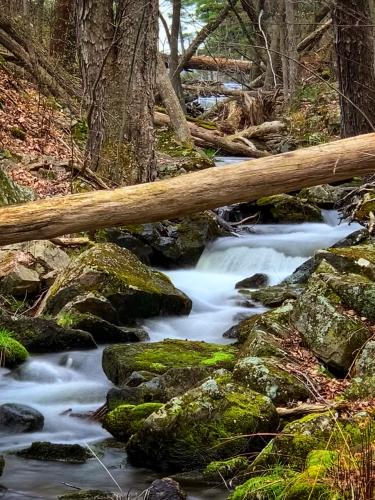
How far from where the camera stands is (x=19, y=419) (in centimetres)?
628

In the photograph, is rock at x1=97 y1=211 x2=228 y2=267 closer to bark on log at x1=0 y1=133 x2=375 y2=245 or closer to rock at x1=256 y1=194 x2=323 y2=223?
rock at x1=256 y1=194 x2=323 y2=223

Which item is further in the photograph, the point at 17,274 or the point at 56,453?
the point at 17,274

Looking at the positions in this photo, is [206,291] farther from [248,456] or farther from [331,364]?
[248,456]

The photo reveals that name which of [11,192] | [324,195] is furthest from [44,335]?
[324,195]

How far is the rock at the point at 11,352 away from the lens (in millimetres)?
7336

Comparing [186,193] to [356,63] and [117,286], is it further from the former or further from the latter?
[356,63]

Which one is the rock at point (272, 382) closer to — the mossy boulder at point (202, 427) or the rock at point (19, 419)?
the mossy boulder at point (202, 427)

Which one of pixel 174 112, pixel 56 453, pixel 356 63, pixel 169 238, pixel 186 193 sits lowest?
pixel 56 453

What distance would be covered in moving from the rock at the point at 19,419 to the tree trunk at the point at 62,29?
1140cm

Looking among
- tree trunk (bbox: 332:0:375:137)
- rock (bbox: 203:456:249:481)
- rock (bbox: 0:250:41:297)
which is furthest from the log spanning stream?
tree trunk (bbox: 332:0:375:137)

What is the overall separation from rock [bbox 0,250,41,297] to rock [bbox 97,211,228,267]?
164 centimetres

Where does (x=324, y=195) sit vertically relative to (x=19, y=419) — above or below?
above

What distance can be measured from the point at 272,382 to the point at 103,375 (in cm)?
238

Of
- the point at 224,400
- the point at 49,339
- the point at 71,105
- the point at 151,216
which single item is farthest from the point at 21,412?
the point at 71,105
